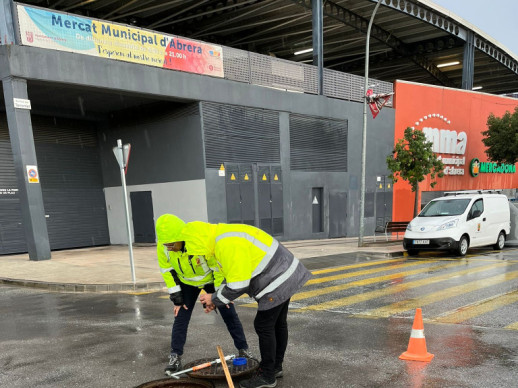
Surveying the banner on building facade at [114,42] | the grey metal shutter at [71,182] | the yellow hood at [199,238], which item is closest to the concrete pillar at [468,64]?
the banner on building facade at [114,42]

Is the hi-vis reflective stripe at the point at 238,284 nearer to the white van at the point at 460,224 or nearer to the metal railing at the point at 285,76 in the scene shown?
the white van at the point at 460,224

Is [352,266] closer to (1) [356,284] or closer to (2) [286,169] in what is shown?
(1) [356,284]

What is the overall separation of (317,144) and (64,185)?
10854 mm

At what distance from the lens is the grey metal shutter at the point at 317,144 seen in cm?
1734

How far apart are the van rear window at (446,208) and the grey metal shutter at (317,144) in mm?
6167

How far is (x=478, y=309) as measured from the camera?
610 cm

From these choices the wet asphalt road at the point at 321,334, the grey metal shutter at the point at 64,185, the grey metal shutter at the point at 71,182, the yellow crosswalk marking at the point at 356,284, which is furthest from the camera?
the grey metal shutter at the point at 71,182

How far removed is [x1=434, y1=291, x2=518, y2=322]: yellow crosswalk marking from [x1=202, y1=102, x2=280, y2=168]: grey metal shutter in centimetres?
1013

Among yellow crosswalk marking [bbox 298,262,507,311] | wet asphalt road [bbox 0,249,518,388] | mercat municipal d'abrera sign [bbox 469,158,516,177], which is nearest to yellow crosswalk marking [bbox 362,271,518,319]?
wet asphalt road [bbox 0,249,518,388]

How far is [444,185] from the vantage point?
906 inches

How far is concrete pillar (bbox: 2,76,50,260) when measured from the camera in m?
11.3

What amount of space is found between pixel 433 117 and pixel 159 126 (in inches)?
589

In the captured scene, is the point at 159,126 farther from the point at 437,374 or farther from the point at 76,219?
the point at 437,374

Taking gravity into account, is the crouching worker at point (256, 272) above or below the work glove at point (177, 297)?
above
